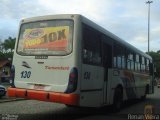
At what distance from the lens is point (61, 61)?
12.6 m

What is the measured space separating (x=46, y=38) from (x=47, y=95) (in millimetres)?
1879

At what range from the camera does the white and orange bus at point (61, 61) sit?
12430mm

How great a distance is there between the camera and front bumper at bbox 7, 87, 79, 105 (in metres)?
12.1

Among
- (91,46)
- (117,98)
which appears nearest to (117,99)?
(117,98)

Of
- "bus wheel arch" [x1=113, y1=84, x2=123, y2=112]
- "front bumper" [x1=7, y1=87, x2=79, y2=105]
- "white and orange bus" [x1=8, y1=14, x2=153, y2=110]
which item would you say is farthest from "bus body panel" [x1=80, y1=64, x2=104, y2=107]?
"bus wheel arch" [x1=113, y1=84, x2=123, y2=112]

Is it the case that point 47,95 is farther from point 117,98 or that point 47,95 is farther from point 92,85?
point 117,98

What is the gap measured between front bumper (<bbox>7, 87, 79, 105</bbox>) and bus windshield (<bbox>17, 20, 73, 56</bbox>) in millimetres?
1252

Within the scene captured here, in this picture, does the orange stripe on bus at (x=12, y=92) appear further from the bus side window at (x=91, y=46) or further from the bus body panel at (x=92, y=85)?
the bus side window at (x=91, y=46)

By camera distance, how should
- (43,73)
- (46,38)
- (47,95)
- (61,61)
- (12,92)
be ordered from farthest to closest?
1. (12,92)
2. (46,38)
3. (43,73)
4. (61,61)
5. (47,95)

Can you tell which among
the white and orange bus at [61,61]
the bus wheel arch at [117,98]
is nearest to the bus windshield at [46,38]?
the white and orange bus at [61,61]

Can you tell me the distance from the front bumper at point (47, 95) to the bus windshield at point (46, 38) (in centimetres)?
125

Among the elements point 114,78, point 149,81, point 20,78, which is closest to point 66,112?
point 114,78

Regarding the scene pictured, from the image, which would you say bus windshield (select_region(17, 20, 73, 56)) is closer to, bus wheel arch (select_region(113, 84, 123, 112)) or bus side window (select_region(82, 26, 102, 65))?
bus side window (select_region(82, 26, 102, 65))

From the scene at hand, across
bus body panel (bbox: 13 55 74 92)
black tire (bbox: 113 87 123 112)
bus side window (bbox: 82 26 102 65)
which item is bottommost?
black tire (bbox: 113 87 123 112)
